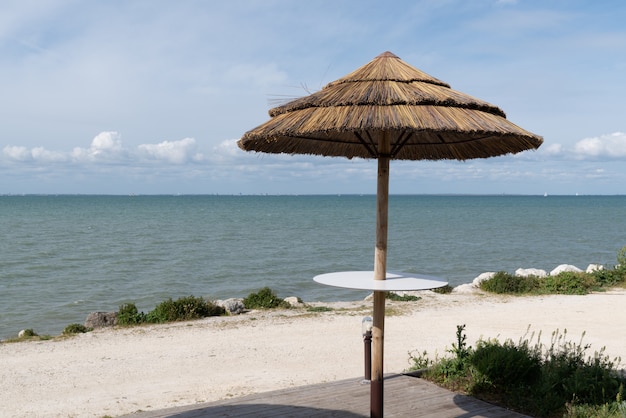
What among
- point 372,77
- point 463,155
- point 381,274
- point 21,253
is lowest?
point 21,253

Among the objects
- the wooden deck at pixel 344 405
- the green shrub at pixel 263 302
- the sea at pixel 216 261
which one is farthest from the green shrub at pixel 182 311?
the wooden deck at pixel 344 405

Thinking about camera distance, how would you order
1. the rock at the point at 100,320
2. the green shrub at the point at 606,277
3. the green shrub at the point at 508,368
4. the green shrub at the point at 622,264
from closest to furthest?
the green shrub at the point at 508,368 → the rock at the point at 100,320 → the green shrub at the point at 606,277 → the green shrub at the point at 622,264

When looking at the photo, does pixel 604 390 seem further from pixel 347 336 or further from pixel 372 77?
pixel 347 336

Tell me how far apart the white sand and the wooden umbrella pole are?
3688mm

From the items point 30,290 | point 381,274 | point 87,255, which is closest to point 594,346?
point 381,274

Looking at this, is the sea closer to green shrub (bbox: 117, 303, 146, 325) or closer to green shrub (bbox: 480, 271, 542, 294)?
green shrub (bbox: 117, 303, 146, 325)

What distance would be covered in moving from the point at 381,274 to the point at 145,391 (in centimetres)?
523

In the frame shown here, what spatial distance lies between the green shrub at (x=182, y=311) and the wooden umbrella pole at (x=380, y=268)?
10.0 meters

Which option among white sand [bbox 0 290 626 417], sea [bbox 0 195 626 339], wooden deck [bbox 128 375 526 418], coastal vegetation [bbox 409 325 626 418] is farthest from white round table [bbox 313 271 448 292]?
sea [bbox 0 195 626 339]

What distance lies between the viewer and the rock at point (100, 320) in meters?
13.8

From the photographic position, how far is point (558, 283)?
17.0m

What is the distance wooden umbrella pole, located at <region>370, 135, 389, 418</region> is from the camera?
4.57 meters

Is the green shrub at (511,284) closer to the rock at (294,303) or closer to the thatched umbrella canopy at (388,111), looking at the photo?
the rock at (294,303)

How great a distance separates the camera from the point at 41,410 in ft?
25.2
